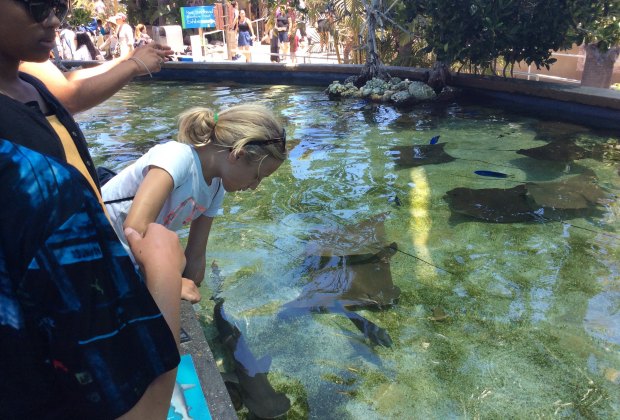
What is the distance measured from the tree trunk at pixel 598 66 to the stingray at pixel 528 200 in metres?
6.50

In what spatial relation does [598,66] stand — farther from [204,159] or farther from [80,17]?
[80,17]

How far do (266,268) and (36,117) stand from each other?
262 cm

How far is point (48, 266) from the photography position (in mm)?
684

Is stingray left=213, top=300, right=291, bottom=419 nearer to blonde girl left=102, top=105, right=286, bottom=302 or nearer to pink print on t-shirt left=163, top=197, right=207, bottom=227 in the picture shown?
blonde girl left=102, top=105, right=286, bottom=302

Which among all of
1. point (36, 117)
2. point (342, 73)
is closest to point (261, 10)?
point (342, 73)

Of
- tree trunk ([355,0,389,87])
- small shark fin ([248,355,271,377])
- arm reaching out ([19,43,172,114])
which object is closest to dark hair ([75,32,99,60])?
tree trunk ([355,0,389,87])

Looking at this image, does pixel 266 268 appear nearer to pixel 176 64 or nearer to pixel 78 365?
pixel 78 365

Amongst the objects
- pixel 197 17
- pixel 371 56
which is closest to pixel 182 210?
pixel 371 56

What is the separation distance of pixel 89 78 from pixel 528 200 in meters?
3.68

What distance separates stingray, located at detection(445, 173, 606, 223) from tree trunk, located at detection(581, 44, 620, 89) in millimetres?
6497

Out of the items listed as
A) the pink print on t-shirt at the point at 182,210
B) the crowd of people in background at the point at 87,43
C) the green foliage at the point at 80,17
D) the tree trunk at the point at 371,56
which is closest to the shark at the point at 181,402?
the pink print on t-shirt at the point at 182,210

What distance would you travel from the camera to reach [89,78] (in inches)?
79.1

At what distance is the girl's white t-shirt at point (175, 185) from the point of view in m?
1.91

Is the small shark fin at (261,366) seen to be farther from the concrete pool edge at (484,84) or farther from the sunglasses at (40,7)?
the concrete pool edge at (484,84)
